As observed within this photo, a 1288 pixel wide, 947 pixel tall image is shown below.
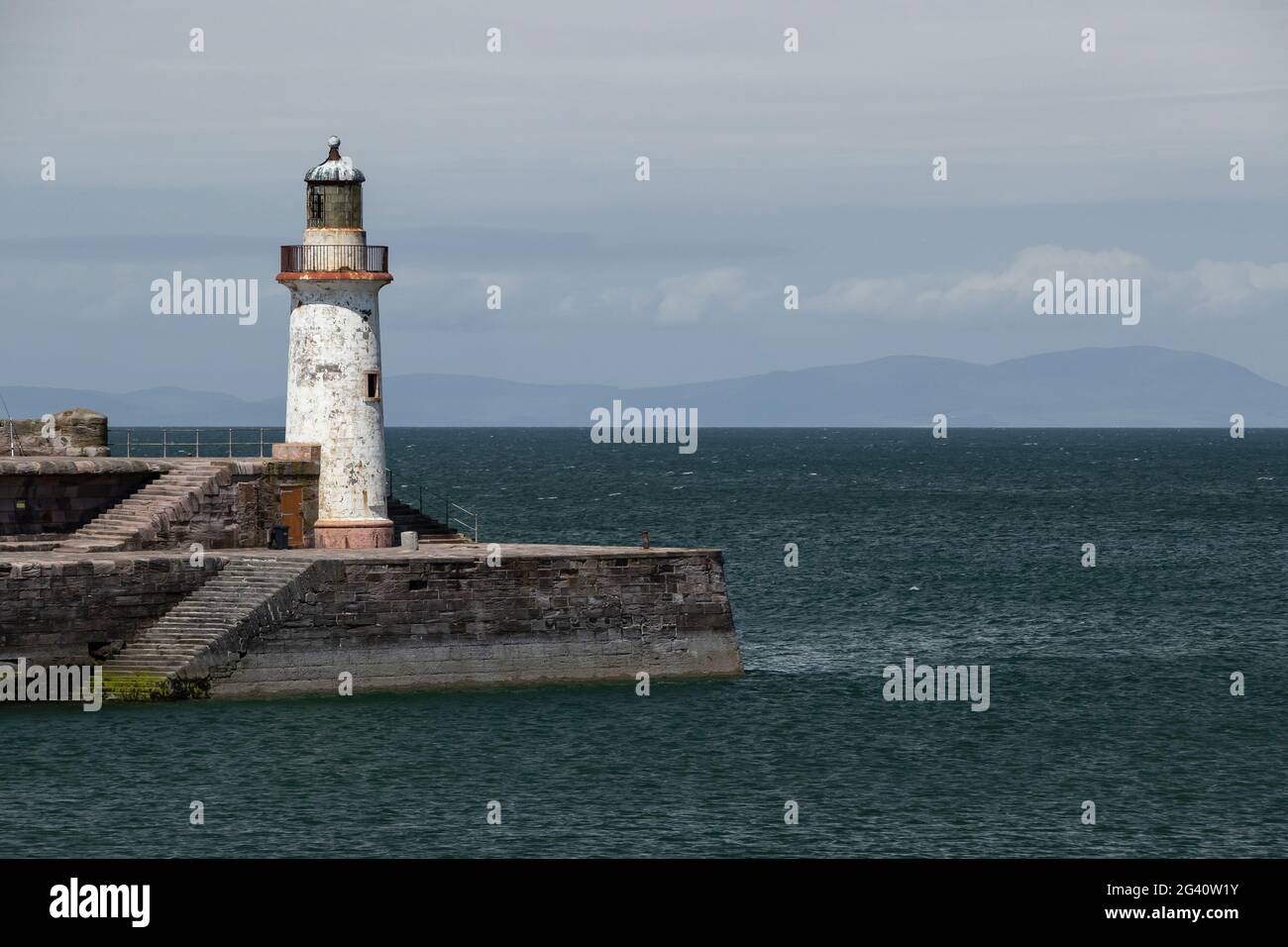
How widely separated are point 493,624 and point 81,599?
7.52 metres

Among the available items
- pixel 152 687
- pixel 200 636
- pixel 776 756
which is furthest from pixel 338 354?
pixel 776 756

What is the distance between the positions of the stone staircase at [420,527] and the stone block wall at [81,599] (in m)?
6.44

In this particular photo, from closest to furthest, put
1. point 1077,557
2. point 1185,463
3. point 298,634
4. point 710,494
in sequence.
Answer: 1. point 298,634
2. point 1077,557
3. point 710,494
4. point 1185,463

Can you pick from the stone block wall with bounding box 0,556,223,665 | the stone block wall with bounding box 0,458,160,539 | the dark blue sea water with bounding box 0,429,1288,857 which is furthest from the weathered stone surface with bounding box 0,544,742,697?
the stone block wall with bounding box 0,458,160,539

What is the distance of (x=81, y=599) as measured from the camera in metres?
35.5

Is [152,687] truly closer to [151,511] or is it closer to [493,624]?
[151,511]

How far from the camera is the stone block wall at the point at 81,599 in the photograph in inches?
1374

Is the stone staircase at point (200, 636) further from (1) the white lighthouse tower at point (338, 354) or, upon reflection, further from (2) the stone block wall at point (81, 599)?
(1) the white lighthouse tower at point (338, 354)
